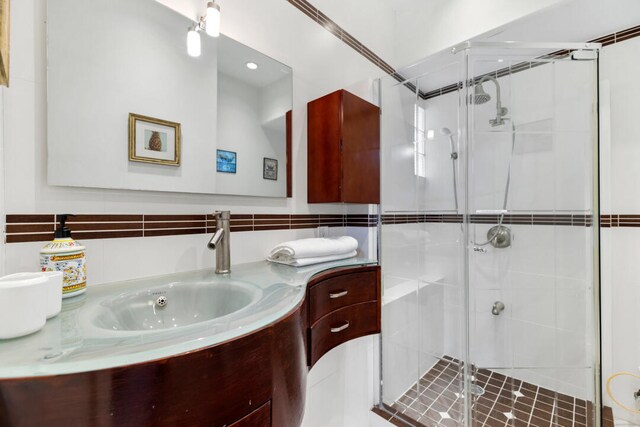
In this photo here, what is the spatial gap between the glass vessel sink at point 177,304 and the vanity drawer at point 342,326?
0.95 ft

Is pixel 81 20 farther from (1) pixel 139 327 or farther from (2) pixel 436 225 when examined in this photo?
(2) pixel 436 225

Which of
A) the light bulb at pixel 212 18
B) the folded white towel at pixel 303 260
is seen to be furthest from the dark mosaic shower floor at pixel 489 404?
the light bulb at pixel 212 18

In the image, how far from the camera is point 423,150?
1.58 meters

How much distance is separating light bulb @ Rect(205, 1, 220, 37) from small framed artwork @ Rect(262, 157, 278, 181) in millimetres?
512

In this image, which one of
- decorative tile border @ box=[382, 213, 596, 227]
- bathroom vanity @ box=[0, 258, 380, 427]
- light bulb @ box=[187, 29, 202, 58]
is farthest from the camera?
decorative tile border @ box=[382, 213, 596, 227]

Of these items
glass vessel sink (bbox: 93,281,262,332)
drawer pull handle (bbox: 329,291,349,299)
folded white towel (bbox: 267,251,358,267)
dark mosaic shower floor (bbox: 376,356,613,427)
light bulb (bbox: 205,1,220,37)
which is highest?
light bulb (bbox: 205,1,220,37)

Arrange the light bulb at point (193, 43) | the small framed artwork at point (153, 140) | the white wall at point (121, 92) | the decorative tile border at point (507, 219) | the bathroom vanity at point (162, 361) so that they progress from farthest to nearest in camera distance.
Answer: the decorative tile border at point (507, 219), the light bulb at point (193, 43), the small framed artwork at point (153, 140), the white wall at point (121, 92), the bathroom vanity at point (162, 361)

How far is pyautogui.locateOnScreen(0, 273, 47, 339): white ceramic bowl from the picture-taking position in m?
0.43

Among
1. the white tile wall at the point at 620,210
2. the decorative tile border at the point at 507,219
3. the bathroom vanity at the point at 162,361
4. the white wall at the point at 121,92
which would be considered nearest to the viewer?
the bathroom vanity at the point at 162,361

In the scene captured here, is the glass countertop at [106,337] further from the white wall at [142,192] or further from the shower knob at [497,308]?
the shower knob at [497,308]

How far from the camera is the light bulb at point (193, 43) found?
1.02m

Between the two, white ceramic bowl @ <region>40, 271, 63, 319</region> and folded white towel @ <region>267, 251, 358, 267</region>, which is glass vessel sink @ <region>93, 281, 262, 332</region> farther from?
folded white towel @ <region>267, 251, 358, 267</region>

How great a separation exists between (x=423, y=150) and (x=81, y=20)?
153cm

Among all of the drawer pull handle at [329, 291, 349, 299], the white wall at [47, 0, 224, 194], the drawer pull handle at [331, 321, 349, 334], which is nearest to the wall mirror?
the white wall at [47, 0, 224, 194]
